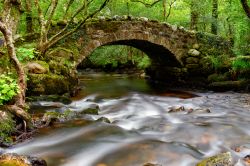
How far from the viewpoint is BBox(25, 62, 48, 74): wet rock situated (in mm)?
9071

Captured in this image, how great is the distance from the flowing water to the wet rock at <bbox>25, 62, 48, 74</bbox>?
45.8 inches

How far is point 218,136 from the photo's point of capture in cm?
629

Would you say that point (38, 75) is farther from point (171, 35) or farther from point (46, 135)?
point (171, 35)

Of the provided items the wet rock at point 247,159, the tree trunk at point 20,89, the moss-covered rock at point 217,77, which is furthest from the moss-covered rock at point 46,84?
the moss-covered rock at point 217,77

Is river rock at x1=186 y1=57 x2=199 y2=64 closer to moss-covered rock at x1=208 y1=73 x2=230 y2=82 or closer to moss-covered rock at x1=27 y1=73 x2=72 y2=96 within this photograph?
moss-covered rock at x1=208 y1=73 x2=230 y2=82

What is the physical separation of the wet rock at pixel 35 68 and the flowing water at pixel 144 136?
1.16 meters

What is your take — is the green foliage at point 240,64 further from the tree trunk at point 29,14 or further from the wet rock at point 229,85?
the tree trunk at point 29,14

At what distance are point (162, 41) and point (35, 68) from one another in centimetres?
670

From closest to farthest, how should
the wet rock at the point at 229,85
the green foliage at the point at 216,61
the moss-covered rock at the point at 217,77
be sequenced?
the wet rock at the point at 229,85, the moss-covered rock at the point at 217,77, the green foliage at the point at 216,61

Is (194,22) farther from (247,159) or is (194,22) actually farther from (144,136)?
(247,159)

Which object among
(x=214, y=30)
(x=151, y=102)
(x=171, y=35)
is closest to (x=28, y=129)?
(x=151, y=102)

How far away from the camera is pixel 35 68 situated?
9.16 metres

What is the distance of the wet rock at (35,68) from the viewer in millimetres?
9071

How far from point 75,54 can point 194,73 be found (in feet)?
18.8
